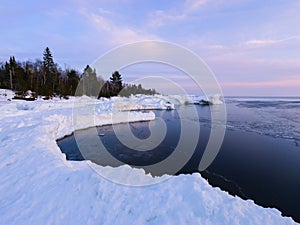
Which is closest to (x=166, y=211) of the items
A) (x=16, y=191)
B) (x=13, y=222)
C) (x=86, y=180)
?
(x=86, y=180)

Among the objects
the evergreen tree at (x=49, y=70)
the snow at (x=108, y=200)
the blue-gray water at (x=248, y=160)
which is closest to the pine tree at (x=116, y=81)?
the evergreen tree at (x=49, y=70)

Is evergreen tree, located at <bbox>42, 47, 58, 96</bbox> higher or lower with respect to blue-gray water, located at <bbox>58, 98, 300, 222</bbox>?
higher

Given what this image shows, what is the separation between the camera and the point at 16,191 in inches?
139

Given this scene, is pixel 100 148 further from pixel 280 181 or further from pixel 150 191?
pixel 280 181

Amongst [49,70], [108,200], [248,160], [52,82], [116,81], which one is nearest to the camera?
[108,200]

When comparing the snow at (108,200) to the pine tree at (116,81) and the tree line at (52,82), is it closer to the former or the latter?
the tree line at (52,82)

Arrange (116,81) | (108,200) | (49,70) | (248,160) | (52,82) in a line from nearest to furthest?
(108,200)
(248,160)
(52,82)
(49,70)
(116,81)

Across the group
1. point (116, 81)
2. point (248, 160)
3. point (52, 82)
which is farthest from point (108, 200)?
point (116, 81)

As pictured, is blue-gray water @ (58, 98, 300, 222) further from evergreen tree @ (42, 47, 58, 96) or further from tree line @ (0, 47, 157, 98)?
evergreen tree @ (42, 47, 58, 96)

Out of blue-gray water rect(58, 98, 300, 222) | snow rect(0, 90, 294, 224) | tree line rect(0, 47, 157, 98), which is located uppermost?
tree line rect(0, 47, 157, 98)

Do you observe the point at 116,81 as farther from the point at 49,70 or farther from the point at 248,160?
the point at 248,160

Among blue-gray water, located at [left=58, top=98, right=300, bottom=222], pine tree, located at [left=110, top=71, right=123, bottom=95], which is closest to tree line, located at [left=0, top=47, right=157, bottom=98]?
pine tree, located at [left=110, top=71, right=123, bottom=95]

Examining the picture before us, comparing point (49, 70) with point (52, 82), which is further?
point (49, 70)

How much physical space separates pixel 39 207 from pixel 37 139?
3.85 m
